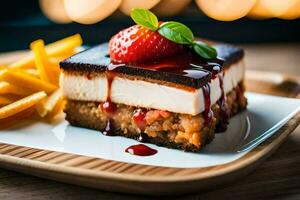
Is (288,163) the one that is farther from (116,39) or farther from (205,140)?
(116,39)

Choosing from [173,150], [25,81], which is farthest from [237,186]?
[25,81]

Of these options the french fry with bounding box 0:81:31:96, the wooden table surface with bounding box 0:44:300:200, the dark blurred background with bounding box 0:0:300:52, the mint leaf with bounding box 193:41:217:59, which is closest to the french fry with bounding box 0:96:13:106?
the french fry with bounding box 0:81:31:96

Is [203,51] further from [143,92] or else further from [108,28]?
[108,28]

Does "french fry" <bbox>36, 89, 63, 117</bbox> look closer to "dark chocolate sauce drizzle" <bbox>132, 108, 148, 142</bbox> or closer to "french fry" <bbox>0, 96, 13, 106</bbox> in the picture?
"french fry" <bbox>0, 96, 13, 106</bbox>

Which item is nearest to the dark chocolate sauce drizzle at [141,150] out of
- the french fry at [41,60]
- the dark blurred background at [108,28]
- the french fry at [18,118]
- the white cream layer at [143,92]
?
the white cream layer at [143,92]

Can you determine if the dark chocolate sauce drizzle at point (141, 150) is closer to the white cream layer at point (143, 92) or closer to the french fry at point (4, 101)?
the white cream layer at point (143, 92)
